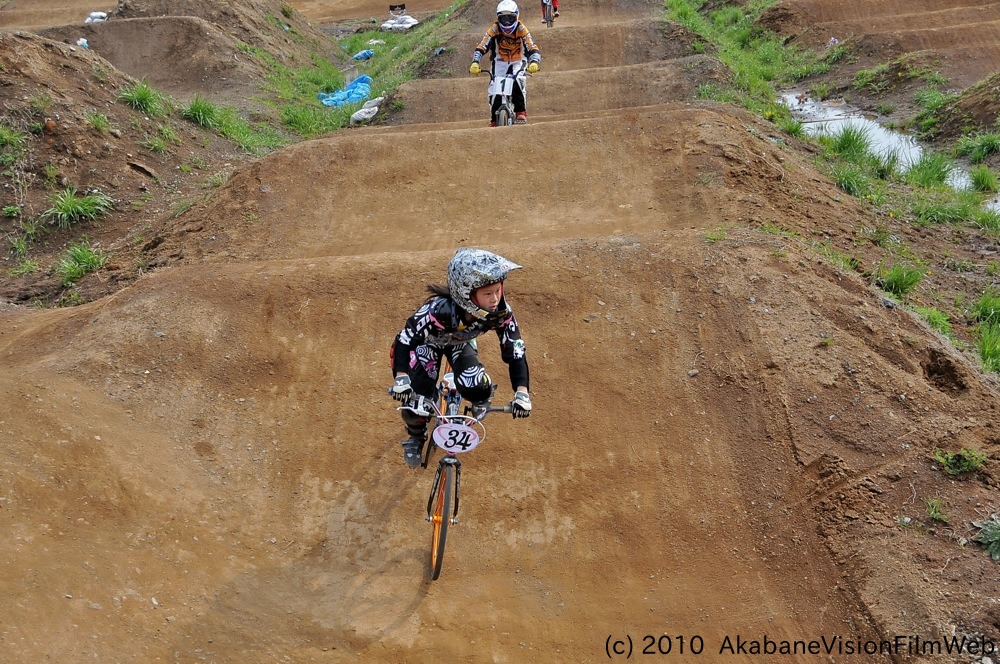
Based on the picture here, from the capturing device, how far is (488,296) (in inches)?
193

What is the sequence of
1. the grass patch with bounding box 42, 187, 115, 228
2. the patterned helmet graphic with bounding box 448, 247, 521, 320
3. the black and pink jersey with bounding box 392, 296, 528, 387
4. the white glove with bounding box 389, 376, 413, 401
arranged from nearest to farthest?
the patterned helmet graphic with bounding box 448, 247, 521, 320 < the white glove with bounding box 389, 376, 413, 401 < the black and pink jersey with bounding box 392, 296, 528, 387 < the grass patch with bounding box 42, 187, 115, 228

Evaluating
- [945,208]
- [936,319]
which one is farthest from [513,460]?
[945,208]

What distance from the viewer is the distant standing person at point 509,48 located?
12500 mm

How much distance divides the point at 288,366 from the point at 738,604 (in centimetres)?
459

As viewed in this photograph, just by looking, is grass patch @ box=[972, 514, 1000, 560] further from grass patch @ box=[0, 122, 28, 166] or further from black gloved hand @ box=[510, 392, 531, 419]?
grass patch @ box=[0, 122, 28, 166]

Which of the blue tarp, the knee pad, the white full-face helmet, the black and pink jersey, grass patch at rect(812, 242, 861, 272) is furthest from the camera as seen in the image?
the blue tarp

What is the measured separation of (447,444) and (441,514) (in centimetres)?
72

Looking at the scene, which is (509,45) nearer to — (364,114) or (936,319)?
(364,114)

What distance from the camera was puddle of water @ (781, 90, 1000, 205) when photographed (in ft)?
44.7

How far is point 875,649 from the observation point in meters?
4.87

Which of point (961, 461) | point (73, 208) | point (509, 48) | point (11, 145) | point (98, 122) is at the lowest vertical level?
point (961, 461)

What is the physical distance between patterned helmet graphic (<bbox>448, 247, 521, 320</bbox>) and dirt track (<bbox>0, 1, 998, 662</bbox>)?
2.12 m

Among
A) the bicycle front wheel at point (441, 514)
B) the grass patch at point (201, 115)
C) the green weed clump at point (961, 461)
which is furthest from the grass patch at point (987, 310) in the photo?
the grass patch at point (201, 115)

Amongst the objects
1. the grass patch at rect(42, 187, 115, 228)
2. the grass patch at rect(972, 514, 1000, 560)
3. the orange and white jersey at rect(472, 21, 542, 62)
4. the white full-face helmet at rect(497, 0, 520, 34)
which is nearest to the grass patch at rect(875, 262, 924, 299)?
the grass patch at rect(972, 514, 1000, 560)
